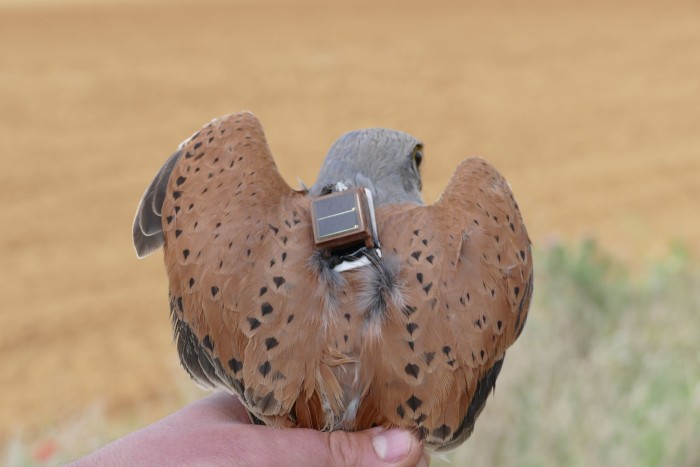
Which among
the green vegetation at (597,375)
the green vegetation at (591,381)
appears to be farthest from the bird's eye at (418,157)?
the green vegetation at (597,375)

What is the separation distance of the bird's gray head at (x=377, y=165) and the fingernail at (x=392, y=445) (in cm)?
83

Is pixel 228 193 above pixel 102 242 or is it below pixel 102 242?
above

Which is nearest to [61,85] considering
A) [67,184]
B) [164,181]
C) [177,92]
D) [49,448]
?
[177,92]

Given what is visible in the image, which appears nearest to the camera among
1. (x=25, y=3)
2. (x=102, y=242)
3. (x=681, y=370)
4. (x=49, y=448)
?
(x=49, y=448)

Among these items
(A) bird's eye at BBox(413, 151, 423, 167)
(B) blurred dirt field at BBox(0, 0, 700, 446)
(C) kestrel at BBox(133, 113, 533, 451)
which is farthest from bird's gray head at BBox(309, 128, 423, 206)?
(B) blurred dirt field at BBox(0, 0, 700, 446)

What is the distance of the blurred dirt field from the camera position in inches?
375

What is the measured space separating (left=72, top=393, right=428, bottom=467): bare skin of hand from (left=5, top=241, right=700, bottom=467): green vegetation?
2.23 meters

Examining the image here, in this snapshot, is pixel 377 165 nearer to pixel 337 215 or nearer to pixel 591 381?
pixel 337 215

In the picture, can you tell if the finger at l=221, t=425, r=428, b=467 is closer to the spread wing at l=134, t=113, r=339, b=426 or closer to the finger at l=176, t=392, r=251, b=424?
the spread wing at l=134, t=113, r=339, b=426

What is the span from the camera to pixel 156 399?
27.2ft

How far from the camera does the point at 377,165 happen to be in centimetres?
297

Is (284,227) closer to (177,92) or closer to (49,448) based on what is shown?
(49,448)

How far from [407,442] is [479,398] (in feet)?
1.11

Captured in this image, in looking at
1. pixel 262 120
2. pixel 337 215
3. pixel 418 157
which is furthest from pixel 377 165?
pixel 262 120
